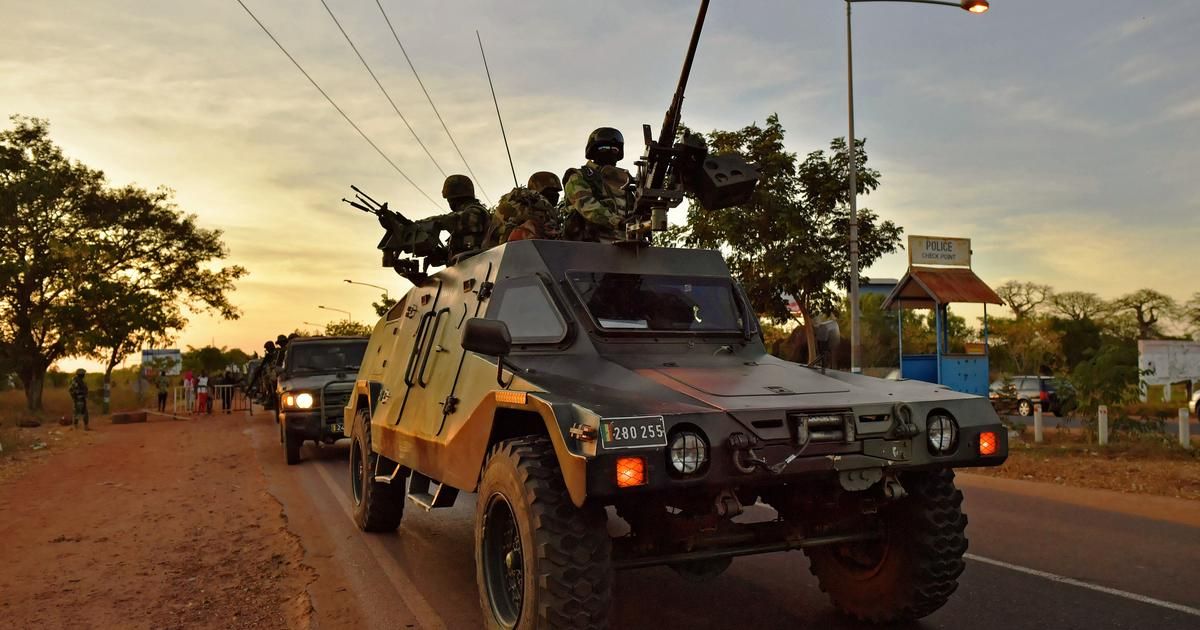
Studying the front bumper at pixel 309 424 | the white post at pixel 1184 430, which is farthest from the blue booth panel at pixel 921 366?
the front bumper at pixel 309 424

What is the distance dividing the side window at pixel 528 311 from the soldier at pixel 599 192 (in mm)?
887

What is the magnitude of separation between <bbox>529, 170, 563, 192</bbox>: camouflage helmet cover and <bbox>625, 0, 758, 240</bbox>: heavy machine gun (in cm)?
204

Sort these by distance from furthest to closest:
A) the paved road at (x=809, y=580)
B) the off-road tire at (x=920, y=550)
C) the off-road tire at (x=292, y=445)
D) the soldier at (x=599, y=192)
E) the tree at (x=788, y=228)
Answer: the tree at (x=788, y=228) < the off-road tire at (x=292, y=445) < the soldier at (x=599, y=192) < the paved road at (x=809, y=580) < the off-road tire at (x=920, y=550)

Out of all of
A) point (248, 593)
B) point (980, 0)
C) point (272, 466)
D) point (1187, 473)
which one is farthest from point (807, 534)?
point (980, 0)

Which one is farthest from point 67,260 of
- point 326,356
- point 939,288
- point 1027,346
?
point 1027,346

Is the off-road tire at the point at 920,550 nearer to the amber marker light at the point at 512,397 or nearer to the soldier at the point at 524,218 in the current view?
the amber marker light at the point at 512,397

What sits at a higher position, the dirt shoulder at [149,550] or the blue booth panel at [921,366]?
the blue booth panel at [921,366]

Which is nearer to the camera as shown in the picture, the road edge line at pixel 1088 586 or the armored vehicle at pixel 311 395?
the road edge line at pixel 1088 586

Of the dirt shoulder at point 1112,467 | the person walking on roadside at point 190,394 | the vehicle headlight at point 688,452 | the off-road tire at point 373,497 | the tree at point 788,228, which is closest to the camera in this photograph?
the vehicle headlight at point 688,452

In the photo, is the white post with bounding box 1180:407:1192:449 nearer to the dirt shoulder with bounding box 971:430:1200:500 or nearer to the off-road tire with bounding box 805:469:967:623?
the dirt shoulder with bounding box 971:430:1200:500

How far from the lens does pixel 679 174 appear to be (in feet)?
18.3

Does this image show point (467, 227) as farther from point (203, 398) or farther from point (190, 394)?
point (190, 394)

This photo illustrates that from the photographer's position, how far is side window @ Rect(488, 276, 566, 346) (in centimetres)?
533

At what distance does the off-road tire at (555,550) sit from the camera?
389 cm
